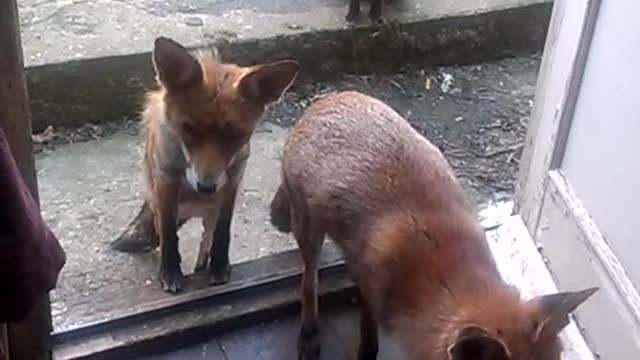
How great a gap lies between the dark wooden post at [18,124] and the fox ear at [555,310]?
881mm

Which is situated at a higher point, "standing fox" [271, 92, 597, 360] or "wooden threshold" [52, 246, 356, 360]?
"standing fox" [271, 92, 597, 360]

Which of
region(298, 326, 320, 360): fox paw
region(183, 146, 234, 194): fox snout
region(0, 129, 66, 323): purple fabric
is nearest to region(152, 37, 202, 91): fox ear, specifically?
region(183, 146, 234, 194): fox snout

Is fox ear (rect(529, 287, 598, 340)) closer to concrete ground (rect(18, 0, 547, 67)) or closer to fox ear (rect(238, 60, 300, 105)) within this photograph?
fox ear (rect(238, 60, 300, 105))

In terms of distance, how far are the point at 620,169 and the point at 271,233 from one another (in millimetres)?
963

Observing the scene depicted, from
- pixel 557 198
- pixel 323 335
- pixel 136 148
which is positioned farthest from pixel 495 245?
pixel 136 148

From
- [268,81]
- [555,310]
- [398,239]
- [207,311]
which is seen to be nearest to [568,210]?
[398,239]

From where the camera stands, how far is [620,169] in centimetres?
195

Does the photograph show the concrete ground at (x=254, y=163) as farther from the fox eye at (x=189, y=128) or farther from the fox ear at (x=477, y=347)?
the fox ear at (x=477, y=347)

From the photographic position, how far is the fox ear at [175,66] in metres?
2.09

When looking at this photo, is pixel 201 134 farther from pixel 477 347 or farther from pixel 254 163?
pixel 477 347

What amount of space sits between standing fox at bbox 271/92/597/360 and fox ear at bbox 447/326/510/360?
44 mm

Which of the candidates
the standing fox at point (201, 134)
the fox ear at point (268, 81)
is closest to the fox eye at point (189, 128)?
the standing fox at point (201, 134)

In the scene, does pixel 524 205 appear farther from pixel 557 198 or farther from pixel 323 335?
pixel 323 335

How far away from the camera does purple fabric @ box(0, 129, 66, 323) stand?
1.33m
